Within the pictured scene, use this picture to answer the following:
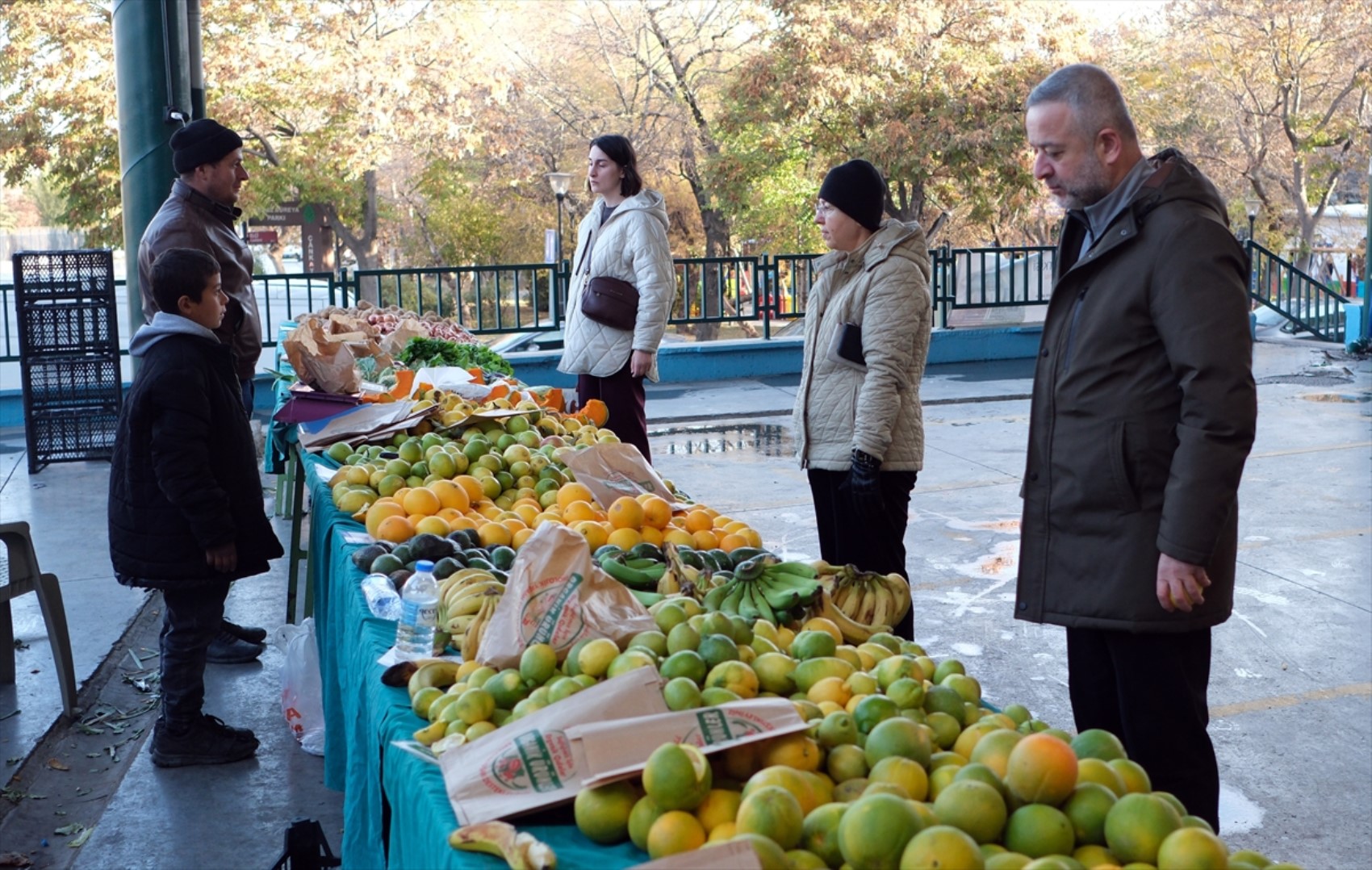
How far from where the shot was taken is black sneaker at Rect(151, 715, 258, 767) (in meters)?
4.35

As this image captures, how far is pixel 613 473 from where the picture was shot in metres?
3.89

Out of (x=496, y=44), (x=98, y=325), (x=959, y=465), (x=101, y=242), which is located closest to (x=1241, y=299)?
(x=959, y=465)

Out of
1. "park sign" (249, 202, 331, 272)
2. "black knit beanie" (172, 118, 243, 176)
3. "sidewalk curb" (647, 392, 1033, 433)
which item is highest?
"park sign" (249, 202, 331, 272)

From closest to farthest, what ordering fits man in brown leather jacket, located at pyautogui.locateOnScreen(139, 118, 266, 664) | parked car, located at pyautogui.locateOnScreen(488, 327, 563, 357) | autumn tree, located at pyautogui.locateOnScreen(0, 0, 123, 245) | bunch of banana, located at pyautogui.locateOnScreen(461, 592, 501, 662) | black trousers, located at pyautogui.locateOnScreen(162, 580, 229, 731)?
bunch of banana, located at pyautogui.locateOnScreen(461, 592, 501, 662)
black trousers, located at pyautogui.locateOnScreen(162, 580, 229, 731)
man in brown leather jacket, located at pyautogui.locateOnScreen(139, 118, 266, 664)
parked car, located at pyautogui.locateOnScreen(488, 327, 563, 357)
autumn tree, located at pyautogui.locateOnScreen(0, 0, 123, 245)

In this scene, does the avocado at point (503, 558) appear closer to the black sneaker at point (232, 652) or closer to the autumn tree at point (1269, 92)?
the black sneaker at point (232, 652)

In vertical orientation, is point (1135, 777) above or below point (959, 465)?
above

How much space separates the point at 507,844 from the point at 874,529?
2755 millimetres

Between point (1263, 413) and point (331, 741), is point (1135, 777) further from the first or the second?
point (1263, 413)

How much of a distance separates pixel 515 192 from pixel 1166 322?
3215 cm

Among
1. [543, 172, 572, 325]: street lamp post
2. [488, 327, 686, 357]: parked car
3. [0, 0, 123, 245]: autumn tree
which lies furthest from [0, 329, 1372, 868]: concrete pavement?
[0, 0, 123, 245]: autumn tree

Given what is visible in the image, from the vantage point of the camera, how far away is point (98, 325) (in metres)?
9.74

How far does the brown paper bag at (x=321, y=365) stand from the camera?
548 cm

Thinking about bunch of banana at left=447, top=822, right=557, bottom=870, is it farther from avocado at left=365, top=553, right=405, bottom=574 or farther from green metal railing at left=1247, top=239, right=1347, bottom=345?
green metal railing at left=1247, top=239, right=1347, bottom=345

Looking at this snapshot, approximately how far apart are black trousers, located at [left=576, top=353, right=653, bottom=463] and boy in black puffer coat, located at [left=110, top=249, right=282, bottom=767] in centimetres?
234
